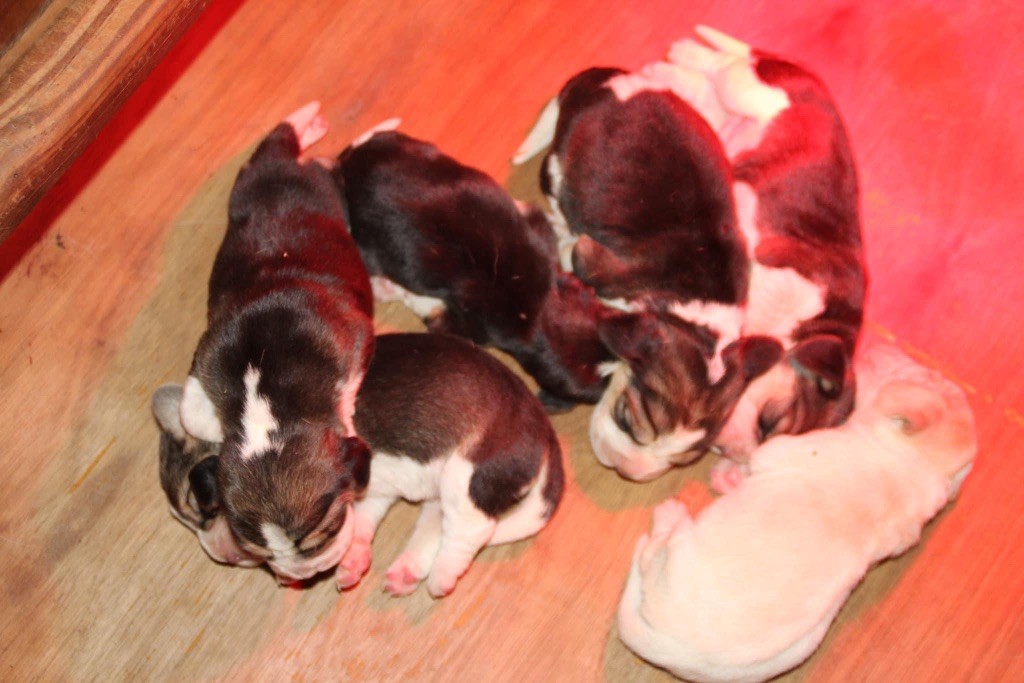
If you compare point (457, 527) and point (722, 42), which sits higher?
point (722, 42)

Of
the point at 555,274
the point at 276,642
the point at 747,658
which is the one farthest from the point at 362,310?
the point at 747,658

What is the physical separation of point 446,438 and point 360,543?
0.61 metres

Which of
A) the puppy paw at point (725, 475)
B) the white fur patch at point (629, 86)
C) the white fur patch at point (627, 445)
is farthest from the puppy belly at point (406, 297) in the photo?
the puppy paw at point (725, 475)

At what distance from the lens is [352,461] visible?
2822 millimetres

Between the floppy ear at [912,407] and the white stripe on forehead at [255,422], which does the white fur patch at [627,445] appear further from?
the white stripe on forehead at [255,422]

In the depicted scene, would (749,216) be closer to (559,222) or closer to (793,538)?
(559,222)

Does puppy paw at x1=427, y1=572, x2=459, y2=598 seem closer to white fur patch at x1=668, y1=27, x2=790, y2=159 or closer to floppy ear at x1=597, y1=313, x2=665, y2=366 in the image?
floppy ear at x1=597, y1=313, x2=665, y2=366

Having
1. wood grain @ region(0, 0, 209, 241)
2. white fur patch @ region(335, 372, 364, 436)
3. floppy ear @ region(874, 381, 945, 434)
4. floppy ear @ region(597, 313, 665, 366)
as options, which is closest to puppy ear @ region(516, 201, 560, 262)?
floppy ear @ region(597, 313, 665, 366)

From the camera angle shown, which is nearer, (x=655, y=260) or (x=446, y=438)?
(x=446, y=438)

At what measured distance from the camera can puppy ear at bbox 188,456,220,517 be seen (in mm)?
2877

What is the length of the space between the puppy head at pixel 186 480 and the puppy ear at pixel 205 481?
3.8 inches

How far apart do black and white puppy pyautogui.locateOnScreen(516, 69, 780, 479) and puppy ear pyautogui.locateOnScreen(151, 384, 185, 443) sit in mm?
1537

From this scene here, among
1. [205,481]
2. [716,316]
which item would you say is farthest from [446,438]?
[716,316]

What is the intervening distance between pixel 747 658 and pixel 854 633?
895mm
